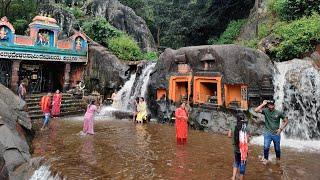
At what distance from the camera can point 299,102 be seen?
13.6 metres

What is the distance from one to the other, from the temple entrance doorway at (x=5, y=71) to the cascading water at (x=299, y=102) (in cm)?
1638

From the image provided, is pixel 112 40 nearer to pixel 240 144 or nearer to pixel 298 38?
pixel 298 38

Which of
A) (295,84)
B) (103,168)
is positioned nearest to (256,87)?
(295,84)

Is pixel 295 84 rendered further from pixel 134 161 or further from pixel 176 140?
pixel 134 161

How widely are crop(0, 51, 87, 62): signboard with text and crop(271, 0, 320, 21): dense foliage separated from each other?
14.0 meters

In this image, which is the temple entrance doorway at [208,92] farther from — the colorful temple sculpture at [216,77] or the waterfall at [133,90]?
the waterfall at [133,90]

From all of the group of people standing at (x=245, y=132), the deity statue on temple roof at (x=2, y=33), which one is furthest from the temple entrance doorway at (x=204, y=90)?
the deity statue on temple roof at (x=2, y=33)

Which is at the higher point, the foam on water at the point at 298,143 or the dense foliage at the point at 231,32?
the dense foliage at the point at 231,32

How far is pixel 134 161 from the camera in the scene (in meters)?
9.17

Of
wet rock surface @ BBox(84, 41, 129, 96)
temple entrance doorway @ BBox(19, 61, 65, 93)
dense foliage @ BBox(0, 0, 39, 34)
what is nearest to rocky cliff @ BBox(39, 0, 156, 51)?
dense foliage @ BBox(0, 0, 39, 34)

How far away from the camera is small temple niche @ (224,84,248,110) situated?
14.3 meters

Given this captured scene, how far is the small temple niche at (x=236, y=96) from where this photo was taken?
14273 millimetres

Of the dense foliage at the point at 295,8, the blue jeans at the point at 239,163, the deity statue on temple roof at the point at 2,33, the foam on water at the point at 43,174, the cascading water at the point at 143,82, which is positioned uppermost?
the dense foliage at the point at 295,8

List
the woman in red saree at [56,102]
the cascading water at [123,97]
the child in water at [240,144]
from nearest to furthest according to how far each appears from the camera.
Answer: the child in water at [240,144]
the woman in red saree at [56,102]
the cascading water at [123,97]
